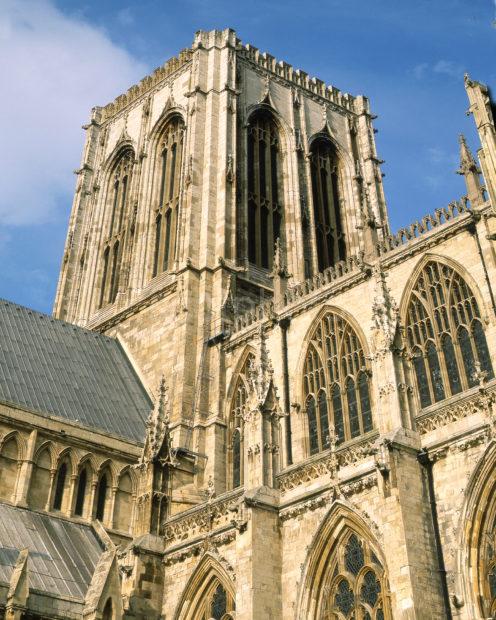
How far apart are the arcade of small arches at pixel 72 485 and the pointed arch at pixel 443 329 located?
31.0 ft

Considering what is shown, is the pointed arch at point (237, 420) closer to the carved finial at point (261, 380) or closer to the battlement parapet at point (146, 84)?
the carved finial at point (261, 380)

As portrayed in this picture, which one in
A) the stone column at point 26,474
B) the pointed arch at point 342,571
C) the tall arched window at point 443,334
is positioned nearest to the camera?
the pointed arch at point 342,571

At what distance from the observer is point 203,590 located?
63.3 ft

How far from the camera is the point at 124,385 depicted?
30391 millimetres

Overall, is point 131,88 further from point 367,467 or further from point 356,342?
point 367,467

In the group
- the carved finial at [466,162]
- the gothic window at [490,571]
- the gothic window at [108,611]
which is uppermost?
the carved finial at [466,162]

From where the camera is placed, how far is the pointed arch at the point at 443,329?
21391mm

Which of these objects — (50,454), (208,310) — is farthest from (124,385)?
(50,454)

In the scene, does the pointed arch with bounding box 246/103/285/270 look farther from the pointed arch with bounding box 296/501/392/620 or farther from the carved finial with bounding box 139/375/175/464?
the pointed arch with bounding box 296/501/392/620

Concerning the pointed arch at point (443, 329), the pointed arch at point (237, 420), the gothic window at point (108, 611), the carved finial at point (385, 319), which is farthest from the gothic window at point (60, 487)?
the carved finial at point (385, 319)

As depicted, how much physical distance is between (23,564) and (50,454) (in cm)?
697

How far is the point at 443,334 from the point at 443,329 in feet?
0.48

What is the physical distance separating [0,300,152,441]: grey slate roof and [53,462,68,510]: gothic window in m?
1.81

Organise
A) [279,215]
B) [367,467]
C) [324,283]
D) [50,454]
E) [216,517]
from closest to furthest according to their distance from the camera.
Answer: [367,467], [216,517], [50,454], [324,283], [279,215]
